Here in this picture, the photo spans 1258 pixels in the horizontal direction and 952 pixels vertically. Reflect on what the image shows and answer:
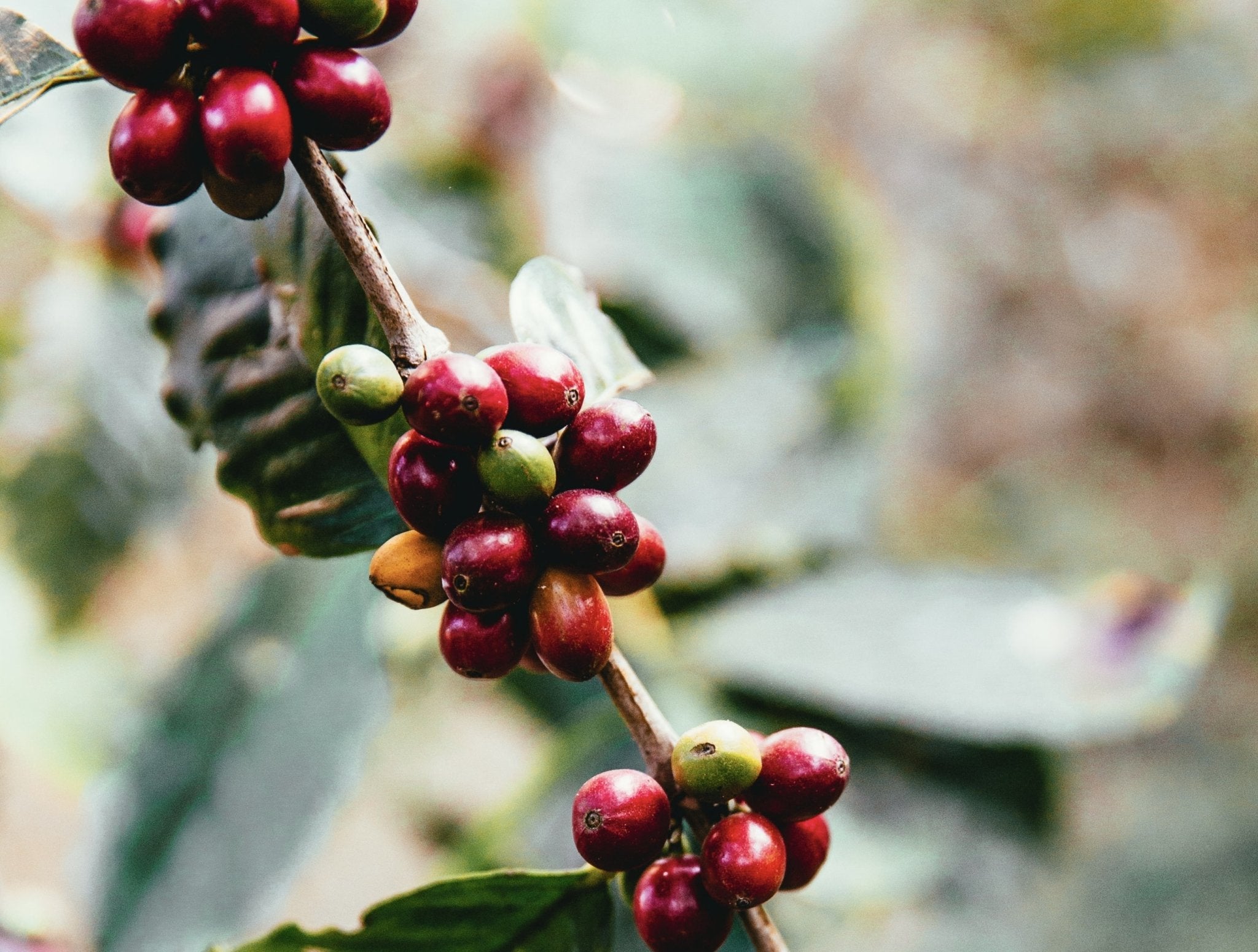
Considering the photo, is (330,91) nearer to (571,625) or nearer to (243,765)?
(571,625)

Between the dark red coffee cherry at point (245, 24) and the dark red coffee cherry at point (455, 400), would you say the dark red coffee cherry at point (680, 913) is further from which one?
the dark red coffee cherry at point (245, 24)

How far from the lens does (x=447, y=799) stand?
4.23 feet

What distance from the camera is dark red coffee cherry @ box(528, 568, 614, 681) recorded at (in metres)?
0.37

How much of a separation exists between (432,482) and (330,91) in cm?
14

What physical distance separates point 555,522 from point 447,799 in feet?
3.30

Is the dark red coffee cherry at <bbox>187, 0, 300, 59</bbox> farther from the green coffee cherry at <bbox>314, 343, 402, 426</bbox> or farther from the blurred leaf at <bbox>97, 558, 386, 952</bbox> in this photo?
the blurred leaf at <bbox>97, 558, 386, 952</bbox>

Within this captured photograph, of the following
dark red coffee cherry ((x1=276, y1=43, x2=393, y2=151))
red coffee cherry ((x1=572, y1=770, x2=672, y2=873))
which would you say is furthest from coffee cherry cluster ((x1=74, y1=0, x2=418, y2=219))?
red coffee cherry ((x1=572, y1=770, x2=672, y2=873))

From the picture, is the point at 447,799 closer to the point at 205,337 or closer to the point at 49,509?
the point at 49,509

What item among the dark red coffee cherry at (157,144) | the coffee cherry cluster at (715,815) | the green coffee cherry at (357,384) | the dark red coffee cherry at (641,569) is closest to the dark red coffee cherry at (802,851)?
the coffee cherry cluster at (715,815)

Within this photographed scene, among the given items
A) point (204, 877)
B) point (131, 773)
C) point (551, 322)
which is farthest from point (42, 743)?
point (551, 322)

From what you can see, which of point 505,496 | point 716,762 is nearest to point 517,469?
point 505,496

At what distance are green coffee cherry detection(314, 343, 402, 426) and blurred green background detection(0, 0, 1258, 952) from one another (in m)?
0.37

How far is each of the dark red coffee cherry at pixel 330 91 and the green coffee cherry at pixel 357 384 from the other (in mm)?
79

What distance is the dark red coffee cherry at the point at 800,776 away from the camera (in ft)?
1.30
